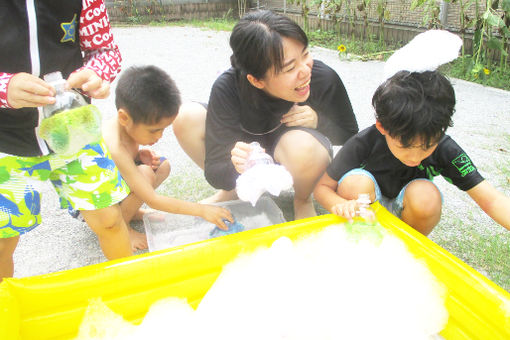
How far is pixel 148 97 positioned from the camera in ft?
Answer: 3.76

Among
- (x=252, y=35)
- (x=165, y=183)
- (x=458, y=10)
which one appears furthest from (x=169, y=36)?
(x=252, y=35)

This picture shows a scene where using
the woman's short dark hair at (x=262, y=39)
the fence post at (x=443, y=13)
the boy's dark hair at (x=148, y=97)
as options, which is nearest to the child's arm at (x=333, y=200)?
the woman's short dark hair at (x=262, y=39)

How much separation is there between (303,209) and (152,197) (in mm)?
525

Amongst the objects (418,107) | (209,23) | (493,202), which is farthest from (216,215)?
(209,23)

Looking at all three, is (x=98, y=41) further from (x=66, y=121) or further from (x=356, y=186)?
(x=356, y=186)

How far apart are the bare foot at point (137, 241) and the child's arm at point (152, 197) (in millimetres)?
194

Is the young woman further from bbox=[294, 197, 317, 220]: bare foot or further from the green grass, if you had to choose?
the green grass

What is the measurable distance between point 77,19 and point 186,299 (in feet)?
2.39

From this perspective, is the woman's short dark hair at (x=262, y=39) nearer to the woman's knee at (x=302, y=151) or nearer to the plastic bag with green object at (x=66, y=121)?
the woman's knee at (x=302, y=151)

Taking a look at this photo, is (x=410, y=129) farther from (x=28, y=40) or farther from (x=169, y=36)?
(x=169, y=36)

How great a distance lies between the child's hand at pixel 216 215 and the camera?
120 cm

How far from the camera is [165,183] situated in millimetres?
1679

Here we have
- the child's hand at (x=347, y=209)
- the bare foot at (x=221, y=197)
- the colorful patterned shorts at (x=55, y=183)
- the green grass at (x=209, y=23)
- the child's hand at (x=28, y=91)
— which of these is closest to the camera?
the child's hand at (x=28, y=91)

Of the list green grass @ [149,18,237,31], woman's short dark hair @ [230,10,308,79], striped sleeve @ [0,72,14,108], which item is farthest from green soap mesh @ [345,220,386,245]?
green grass @ [149,18,237,31]
